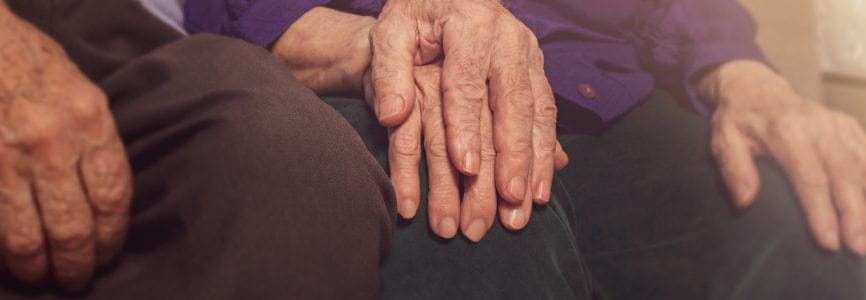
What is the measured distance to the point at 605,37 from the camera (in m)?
0.70

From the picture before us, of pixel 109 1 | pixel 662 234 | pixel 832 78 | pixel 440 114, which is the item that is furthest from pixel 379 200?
pixel 832 78

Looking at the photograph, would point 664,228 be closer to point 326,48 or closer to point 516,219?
point 516,219

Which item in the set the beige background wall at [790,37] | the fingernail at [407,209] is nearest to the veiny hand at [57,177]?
the fingernail at [407,209]

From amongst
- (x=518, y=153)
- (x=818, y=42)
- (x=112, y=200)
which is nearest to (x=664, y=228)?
(x=518, y=153)

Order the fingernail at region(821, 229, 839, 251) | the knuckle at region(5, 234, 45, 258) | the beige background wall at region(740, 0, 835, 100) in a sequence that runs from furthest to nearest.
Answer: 1. the beige background wall at region(740, 0, 835, 100)
2. the fingernail at region(821, 229, 839, 251)
3. the knuckle at region(5, 234, 45, 258)

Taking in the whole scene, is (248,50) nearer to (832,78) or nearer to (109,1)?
(109,1)

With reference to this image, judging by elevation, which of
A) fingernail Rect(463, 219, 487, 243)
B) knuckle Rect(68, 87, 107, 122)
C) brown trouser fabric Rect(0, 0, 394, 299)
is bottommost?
fingernail Rect(463, 219, 487, 243)

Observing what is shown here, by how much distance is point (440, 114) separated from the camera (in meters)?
0.46

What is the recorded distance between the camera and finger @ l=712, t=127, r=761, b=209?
0.56 meters

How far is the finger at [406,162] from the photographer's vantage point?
42 centimetres

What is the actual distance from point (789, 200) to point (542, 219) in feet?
0.92

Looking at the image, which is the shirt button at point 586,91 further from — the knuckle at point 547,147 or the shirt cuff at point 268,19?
the shirt cuff at point 268,19

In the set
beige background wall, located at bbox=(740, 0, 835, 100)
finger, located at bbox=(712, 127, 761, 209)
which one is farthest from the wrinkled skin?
beige background wall, located at bbox=(740, 0, 835, 100)

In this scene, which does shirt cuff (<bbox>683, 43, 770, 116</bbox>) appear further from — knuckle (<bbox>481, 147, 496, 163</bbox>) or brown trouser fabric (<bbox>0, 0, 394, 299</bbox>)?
brown trouser fabric (<bbox>0, 0, 394, 299</bbox>)
